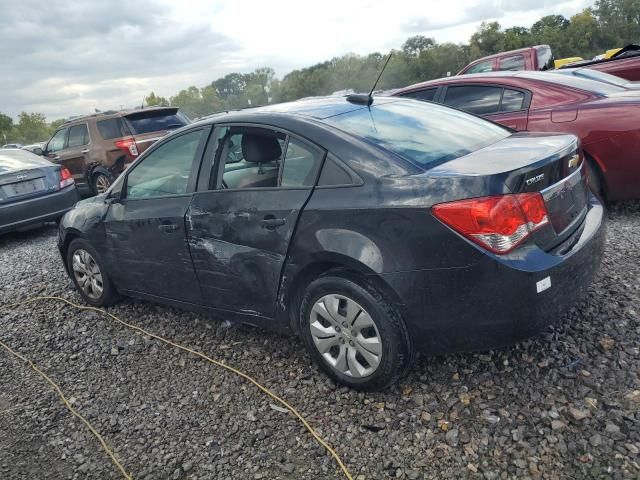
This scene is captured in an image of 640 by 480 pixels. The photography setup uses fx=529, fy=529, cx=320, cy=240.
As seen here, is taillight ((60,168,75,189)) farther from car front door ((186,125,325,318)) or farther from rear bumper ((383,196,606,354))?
rear bumper ((383,196,606,354))

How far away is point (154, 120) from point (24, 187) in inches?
131

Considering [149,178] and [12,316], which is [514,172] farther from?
[12,316]

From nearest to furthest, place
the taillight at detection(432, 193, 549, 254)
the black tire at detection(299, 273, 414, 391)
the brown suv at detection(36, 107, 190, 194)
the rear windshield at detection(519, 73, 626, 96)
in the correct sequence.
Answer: the taillight at detection(432, 193, 549, 254)
the black tire at detection(299, 273, 414, 391)
the rear windshield at detection(519, 73, 626, 96)
the brown suv at detection(36, 107, 190, 194)

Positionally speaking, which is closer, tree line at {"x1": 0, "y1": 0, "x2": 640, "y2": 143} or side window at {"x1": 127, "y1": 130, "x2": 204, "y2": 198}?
side window at {"x1": 127, "y1": 130, "x2": 204, "y2": 198}

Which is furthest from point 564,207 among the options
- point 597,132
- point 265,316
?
point 597,132

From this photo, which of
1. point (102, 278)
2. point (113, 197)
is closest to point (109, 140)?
point (102, 278)

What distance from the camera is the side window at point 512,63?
40.4 ft

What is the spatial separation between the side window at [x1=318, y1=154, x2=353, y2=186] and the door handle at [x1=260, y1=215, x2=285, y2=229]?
1.04 ft

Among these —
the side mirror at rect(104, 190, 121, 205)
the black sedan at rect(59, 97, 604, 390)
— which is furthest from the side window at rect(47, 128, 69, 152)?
the black sedan at rect(59, 97, 604, 390)

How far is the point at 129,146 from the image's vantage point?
9891 millimetres

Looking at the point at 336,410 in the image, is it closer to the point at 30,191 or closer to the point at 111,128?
the point at 30,191

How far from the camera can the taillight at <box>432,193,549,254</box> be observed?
2400 mm

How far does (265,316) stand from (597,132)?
3.67 meters

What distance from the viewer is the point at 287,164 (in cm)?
311
